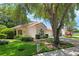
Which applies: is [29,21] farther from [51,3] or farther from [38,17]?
[51,3]

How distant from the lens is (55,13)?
2850mm

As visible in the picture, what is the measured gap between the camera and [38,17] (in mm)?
2838

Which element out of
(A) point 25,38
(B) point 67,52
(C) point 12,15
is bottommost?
(B) point 67,52

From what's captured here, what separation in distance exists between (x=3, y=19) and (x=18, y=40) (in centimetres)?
29

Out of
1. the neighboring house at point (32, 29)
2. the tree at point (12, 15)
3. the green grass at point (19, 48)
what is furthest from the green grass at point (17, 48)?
the tree at point (12, 15)

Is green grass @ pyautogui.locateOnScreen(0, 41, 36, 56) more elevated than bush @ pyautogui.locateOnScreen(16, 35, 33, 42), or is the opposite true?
bush @ pyautogui.locateOnScreen(16, 35, 33, 42)

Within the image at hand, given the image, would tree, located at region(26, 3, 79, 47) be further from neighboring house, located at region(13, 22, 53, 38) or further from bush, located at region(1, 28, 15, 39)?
bush, located at region(1, 28, 15, 39)

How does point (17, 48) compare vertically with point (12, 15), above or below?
below

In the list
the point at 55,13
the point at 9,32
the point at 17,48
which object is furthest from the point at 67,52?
the point at 9,32

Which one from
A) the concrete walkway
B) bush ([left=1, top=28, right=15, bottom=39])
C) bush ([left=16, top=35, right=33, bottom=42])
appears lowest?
the concrete walkway

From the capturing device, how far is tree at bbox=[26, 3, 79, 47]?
2830mm

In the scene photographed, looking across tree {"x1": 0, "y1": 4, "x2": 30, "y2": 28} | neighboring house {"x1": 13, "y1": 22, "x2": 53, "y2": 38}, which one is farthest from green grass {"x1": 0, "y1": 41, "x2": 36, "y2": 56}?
tree {"x1": 0, "y1": 4, "x2": 30, "y2": 28}

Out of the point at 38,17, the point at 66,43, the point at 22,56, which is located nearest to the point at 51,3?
the point at 38,17

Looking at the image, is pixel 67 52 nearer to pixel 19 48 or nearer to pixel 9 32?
pixel 19 48
